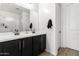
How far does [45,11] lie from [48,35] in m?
0.82

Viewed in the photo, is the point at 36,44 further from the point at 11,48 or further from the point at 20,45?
the point at 11,48

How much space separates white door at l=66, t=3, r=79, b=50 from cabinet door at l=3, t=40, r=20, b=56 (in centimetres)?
219

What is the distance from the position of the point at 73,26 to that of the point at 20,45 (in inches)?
86.4

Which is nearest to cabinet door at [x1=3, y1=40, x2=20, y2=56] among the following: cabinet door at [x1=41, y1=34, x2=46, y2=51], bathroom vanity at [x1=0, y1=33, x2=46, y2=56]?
bathroom vanity at [x1=0, y1=33, x2=46, y2=56]

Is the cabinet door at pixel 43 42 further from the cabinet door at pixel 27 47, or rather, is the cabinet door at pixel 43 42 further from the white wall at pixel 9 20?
the white wall at pixel 9 20

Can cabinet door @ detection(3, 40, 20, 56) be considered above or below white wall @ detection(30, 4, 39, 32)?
below

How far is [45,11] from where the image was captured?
279cm

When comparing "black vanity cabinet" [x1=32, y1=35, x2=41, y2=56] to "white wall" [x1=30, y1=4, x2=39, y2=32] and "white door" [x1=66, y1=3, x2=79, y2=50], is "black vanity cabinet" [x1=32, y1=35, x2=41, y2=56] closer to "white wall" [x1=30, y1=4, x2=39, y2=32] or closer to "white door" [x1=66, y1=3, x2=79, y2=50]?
"white wall" [x1=30, y1=4, x2=39, y2=32]

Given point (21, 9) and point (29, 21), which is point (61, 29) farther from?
point (21, 9)

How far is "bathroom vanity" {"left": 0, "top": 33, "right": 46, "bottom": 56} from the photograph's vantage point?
4.29 ft

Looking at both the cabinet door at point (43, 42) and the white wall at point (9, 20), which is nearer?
the white wall at point (9, 20)

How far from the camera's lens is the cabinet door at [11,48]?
51.8 inches

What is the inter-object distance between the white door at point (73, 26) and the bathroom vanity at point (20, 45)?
4.21ft

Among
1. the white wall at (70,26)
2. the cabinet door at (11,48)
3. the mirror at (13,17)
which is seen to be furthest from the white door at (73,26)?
the cabinet door at (11,48)
